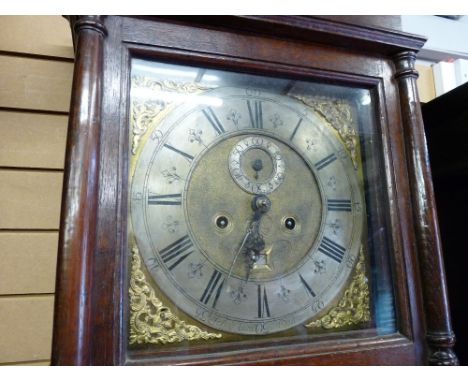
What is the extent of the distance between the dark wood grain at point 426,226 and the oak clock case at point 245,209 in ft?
0.22

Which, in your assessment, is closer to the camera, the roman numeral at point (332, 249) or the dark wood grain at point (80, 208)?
the dark wood grain at point (80, 208)

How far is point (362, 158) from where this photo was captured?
776mm

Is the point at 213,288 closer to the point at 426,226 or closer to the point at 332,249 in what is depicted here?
the point at 332,249

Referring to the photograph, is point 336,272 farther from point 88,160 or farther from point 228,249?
point 88,160

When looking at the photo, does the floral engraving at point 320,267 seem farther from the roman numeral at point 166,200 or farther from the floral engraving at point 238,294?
the roman numeral at point 166,200

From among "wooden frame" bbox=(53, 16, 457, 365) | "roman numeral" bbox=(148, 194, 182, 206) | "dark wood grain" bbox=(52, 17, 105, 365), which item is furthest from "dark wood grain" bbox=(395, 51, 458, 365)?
"dark wood grain" bbox=(52, 17, 105, 365)

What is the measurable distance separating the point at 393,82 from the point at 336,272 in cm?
40

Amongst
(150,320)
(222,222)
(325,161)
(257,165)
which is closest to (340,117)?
(325,161)

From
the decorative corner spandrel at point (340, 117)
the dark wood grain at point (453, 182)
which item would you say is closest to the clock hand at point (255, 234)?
the decorative corner spandrel at point (340, 117)

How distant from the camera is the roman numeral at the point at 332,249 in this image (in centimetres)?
73

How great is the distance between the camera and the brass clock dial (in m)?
0.64

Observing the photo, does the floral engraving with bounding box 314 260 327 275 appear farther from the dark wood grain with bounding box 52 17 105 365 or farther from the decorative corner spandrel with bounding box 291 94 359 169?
the dark wood grain with bounding box 52 17 105 365

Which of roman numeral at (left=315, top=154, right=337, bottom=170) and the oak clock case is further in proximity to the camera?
roman numeral at (left=315, top=154, right=337, bottom=170)

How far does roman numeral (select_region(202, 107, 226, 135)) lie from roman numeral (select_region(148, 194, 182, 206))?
0.15 metres
